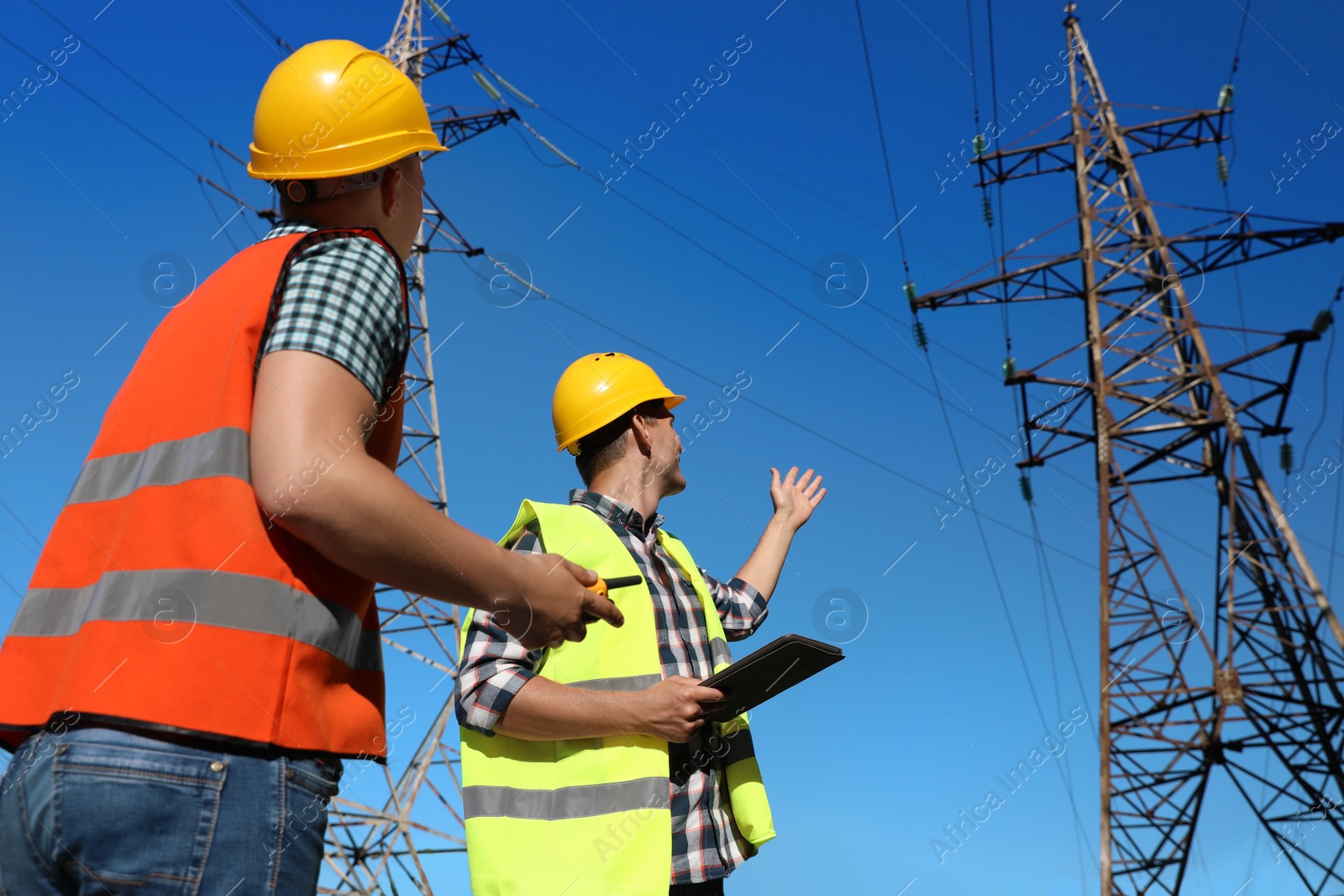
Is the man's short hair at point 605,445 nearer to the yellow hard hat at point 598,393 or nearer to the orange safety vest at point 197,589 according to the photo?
the yellow hard hat at point 598,393

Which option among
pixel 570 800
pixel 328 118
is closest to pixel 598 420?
pixel 570 800

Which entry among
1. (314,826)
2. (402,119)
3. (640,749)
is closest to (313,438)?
(314,826)

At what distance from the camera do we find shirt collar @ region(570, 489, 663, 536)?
3.31 m

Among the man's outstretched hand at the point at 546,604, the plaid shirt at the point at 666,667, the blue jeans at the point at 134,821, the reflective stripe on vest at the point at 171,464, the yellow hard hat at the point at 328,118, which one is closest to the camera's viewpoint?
the blue jeans at the point at 134,821

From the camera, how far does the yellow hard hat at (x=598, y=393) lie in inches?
139

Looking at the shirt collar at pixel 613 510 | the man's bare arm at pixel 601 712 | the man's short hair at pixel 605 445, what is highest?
the man's short hair at pixel 605 445

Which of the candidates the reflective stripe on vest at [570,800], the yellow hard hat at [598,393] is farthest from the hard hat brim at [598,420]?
the reflective stripe on vest at [570,800]

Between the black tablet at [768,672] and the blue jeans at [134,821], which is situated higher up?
the black tablet at [768,672]

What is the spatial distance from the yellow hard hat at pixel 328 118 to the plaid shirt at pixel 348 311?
24 cm

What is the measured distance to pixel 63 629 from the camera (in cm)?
138

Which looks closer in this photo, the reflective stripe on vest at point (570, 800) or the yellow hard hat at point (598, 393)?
the reflective stripe on vest at point (570, 800)

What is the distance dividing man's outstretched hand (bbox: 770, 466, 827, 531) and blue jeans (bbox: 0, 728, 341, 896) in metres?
2.69

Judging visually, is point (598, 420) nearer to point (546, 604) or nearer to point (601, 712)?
point (601, 712)

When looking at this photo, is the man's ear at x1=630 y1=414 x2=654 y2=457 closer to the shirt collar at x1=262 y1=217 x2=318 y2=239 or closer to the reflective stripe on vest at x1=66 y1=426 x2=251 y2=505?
the shirt collar at x1=262 y1=217 x2=318 y2=239
